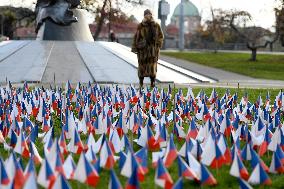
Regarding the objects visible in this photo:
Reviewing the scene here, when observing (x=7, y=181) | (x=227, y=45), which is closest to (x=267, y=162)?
(x=7, y=181)

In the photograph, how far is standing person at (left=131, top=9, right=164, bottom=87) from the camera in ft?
42.1

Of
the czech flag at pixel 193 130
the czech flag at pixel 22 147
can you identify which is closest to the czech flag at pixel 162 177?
the czech flag at pixel 22 147

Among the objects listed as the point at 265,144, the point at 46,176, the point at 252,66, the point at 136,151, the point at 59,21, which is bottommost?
the point at 252,66

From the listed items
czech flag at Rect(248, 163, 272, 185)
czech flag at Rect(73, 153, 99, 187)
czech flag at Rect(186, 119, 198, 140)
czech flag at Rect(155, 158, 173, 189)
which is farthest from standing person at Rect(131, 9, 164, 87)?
czech flag at Rect(155, 158, 173, 189)

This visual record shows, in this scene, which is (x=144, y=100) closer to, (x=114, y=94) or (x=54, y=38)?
(x=114, y=94)

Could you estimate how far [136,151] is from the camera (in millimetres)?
6008

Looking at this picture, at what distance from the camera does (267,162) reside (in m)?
5.66

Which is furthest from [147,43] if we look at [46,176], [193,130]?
[46,176]

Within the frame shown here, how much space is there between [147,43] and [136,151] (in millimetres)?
7318

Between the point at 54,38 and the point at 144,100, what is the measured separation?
41.0 ft

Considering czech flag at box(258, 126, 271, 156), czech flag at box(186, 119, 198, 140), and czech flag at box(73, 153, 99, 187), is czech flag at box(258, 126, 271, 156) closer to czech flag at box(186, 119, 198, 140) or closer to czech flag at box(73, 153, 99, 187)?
czech flag at box(186, 119, 198, 140)

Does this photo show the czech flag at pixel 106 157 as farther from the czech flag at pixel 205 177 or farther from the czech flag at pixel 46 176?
the czech flag at pixel 205 177

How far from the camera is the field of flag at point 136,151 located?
4246 millimetres

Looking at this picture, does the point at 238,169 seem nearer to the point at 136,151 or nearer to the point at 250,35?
the point at 136,151
